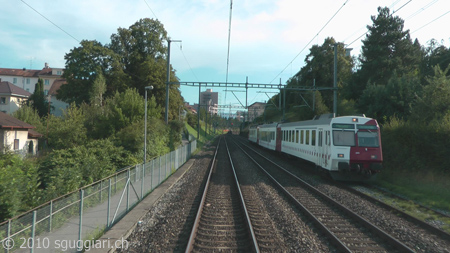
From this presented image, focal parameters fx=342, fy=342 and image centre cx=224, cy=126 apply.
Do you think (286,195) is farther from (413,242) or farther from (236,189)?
(413,242)

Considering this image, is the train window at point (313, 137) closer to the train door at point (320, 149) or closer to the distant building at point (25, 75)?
the train door at point (320, 149)

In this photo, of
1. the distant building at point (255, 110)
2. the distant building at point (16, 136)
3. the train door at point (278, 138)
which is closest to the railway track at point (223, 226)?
the train door at point (278, 138)

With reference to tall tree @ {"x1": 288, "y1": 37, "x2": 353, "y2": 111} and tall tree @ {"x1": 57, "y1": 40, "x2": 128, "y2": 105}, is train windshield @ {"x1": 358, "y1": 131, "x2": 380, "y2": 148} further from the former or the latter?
tall tree @ {"x1": 288, "y1": 37, "x2": 353, "y2": 111}

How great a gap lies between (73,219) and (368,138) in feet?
41.7

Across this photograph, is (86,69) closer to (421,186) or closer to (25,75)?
(421,186)

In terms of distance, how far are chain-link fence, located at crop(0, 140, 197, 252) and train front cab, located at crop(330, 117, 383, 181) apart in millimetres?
8812

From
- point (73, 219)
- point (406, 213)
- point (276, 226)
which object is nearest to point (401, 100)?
point (406, 213)

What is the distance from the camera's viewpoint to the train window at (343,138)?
15250 mm

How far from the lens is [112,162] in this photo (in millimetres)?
17078

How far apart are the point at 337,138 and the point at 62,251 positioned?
1217cm

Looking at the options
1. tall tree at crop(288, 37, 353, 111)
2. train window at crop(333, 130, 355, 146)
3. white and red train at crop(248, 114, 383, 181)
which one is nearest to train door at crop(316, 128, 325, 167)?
white and red train at crop(248, 114, 383, 181)

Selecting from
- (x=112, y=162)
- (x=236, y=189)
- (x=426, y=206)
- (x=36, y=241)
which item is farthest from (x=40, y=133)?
(x=426, y=206)

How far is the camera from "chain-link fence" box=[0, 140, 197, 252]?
213 inches

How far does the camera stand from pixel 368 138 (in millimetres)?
15297
